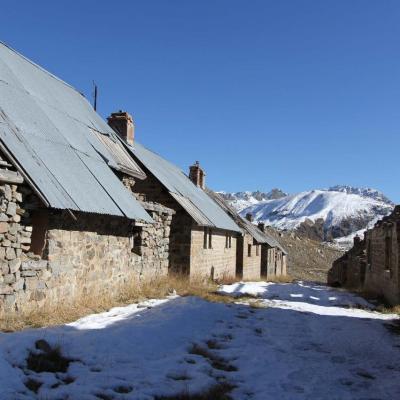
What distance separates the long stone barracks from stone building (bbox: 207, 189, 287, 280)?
734 cm

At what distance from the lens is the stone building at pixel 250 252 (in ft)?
82.7

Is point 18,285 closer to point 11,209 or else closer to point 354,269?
point 11,209

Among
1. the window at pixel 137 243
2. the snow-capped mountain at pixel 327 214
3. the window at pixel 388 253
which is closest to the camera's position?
the window at pixel 137 243

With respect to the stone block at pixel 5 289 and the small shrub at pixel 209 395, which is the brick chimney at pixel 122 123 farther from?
the small shrub at pixel 209 395

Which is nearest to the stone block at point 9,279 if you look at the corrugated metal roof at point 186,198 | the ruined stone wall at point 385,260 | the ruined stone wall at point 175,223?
the ruined stone wall at point 175,223

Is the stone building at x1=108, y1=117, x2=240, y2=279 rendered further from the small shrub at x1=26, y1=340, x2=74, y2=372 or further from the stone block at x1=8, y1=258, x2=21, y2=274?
the small shrub at x1=26, y1=340, x2=74, y2=372

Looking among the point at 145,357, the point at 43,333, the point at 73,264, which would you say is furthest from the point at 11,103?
the point at 145,357

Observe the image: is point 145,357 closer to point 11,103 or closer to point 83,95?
point 11,103

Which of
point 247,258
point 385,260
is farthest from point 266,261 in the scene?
point 385,260

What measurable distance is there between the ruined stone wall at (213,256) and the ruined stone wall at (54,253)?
4728 mm

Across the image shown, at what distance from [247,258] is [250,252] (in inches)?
40.4

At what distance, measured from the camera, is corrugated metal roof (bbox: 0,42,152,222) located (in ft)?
28.4

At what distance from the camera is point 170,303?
1093cm

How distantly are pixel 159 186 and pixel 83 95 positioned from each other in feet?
13.2
